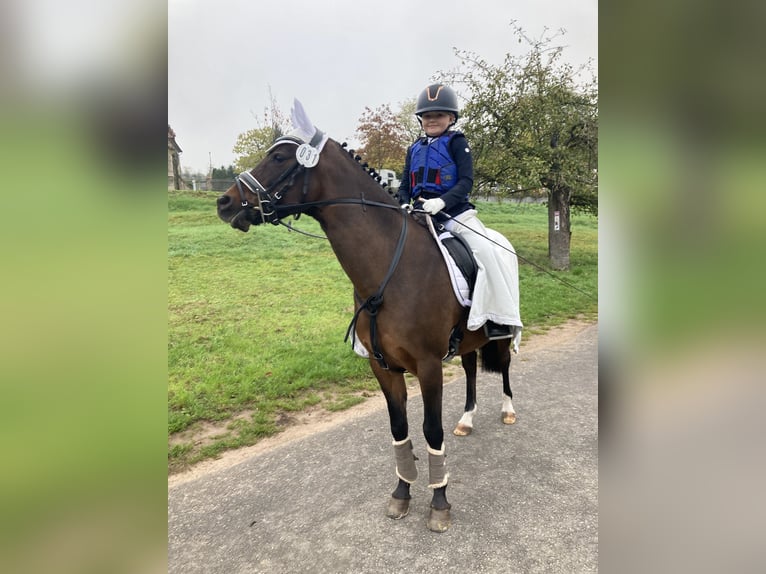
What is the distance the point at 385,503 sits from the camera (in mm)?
3338

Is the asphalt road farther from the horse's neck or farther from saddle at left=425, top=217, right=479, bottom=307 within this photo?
the horse's neck

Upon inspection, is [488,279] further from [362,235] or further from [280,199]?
[280,199]

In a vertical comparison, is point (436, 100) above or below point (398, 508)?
above

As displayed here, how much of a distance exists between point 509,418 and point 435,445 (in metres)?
1.77

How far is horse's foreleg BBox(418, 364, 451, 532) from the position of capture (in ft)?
9.96

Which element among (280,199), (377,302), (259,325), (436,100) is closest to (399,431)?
(377,302)

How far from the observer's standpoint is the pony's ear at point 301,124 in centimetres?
269

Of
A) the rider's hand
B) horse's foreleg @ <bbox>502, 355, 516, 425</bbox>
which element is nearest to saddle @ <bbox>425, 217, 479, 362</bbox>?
the rider's hand

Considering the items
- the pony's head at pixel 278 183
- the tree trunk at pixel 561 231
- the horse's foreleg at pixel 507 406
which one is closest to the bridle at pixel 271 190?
the pony's head at pixel 278 183

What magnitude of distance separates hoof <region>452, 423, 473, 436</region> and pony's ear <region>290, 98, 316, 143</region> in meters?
3.19
